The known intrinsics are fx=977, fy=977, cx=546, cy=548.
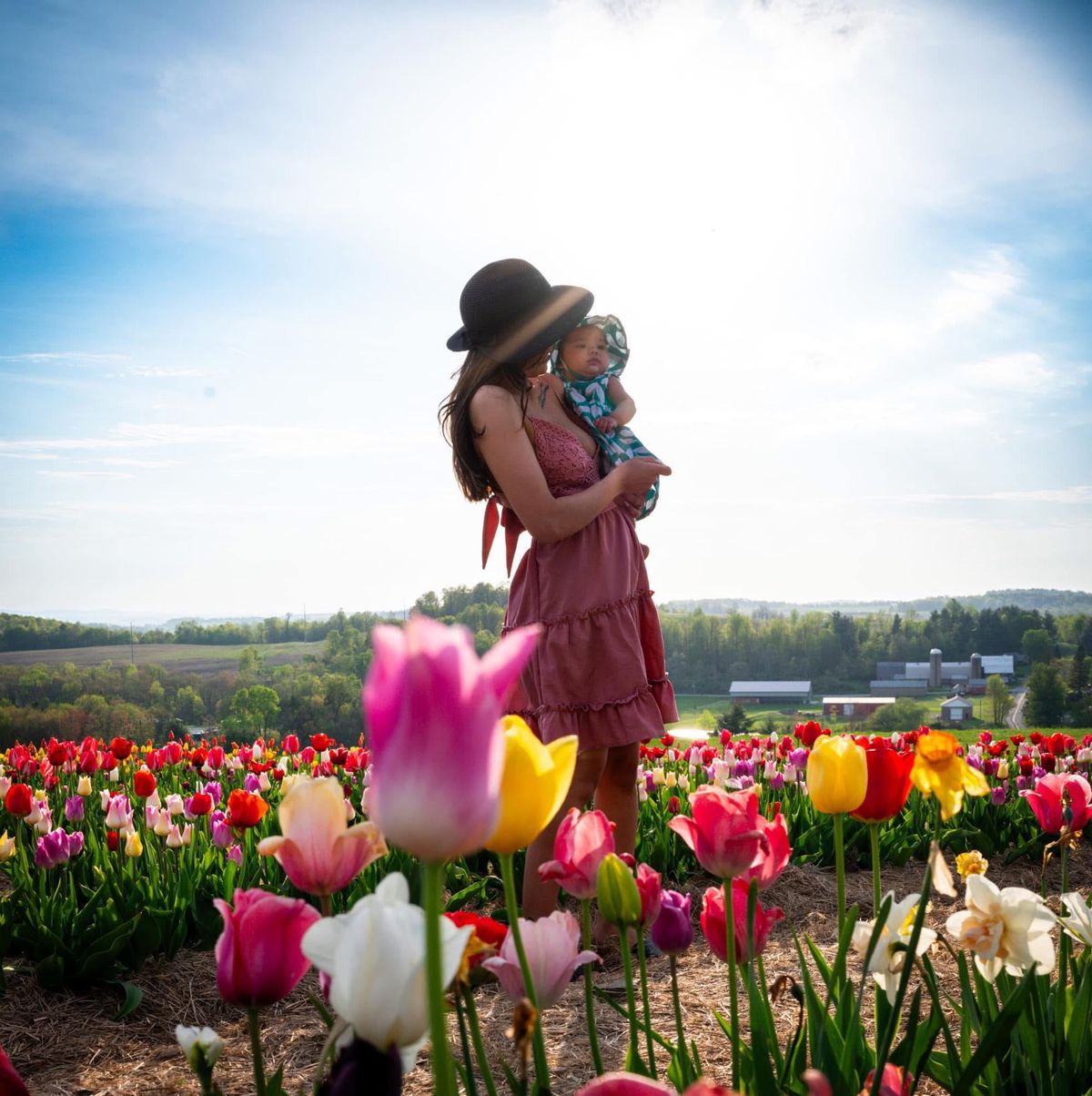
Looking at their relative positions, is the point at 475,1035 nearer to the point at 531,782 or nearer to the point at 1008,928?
the point at 531,782

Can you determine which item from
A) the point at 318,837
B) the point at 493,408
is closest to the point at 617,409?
the point at 493,408

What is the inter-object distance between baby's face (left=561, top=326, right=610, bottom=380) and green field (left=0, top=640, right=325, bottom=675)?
35.2 feet

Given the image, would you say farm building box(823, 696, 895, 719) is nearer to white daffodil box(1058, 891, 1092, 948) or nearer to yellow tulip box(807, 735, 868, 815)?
white daffodil box(1058, 891, 1092, 948)

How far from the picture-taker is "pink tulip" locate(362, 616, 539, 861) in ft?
1.89

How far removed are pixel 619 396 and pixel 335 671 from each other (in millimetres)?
10080

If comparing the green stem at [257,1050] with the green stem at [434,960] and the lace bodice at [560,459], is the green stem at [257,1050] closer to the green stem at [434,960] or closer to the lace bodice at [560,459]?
the green stem at [434,960]

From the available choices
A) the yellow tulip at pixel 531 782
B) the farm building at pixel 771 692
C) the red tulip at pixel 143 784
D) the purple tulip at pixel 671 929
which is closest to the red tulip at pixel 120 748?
the red tulip at pixel 143 784

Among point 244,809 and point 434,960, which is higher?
point 434,960

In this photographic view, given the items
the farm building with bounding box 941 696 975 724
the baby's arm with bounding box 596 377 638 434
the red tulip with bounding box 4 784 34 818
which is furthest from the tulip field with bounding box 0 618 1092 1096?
the farm building with bounding box 941 696 975 724

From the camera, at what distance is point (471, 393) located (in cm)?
308

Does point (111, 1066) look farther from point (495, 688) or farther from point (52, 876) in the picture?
point (495, 688)

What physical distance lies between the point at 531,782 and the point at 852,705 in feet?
147

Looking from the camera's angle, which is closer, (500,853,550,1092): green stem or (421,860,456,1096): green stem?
(421,860,456,1096): green stem

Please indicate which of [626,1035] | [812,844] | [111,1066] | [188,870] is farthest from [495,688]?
[812,844]
